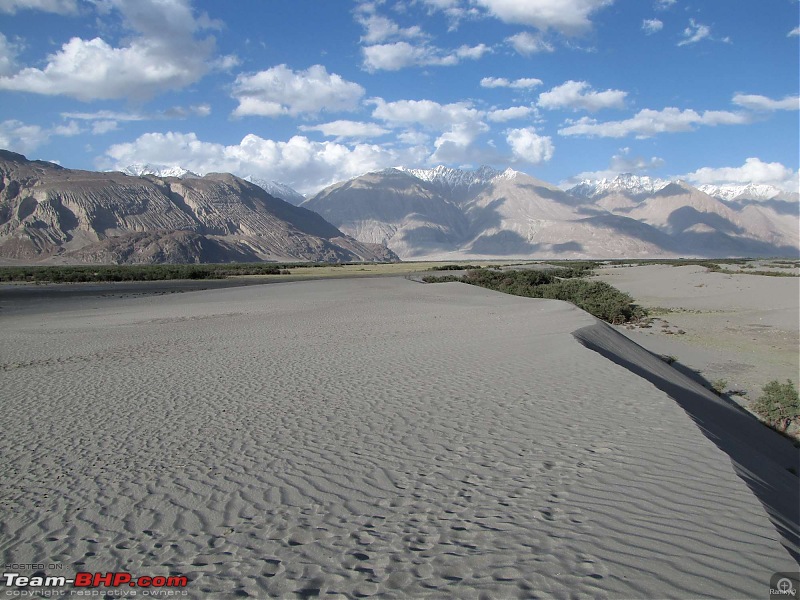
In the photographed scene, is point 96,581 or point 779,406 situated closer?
point 96,581

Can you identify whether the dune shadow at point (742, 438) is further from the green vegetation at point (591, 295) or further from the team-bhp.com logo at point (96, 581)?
the green vegetation at point (591, 295)

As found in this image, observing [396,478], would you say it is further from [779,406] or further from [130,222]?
[130,222]

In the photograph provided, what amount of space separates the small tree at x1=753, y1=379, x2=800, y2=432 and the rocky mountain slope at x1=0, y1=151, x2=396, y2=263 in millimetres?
131780

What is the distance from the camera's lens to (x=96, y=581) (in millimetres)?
3945

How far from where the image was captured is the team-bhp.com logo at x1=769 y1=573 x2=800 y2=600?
11.5 ft

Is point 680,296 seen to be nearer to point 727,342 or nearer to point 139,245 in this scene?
point 727,342

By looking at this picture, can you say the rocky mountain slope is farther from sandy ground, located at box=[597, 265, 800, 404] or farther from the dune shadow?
the dune shadow

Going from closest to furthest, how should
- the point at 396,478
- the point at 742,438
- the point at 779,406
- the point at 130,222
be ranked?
the point at 396,478
the point at 742,438
the point at 779,406
the point at 130,222

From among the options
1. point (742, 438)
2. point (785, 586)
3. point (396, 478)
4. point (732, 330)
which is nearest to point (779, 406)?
point (742, 438)

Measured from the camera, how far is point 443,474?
18.6 feet

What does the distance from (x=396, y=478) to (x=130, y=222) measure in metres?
169

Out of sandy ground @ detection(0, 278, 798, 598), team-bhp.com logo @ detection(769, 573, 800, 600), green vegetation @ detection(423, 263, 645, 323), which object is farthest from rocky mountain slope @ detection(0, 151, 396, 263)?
team-bhp.com logo @ detection(769, 573, 800, 600)

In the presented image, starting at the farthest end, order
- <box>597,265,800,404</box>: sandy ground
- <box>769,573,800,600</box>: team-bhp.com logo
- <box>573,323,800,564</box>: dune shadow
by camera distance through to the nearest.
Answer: <box>597,265,800,404</box>: sandy ground
<box>573,323,800,564</box>: dune shadow
<box>769,573,800,600</box>: team-bhp.com logo

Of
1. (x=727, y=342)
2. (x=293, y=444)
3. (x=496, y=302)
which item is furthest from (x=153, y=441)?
(x=496, y=302)
